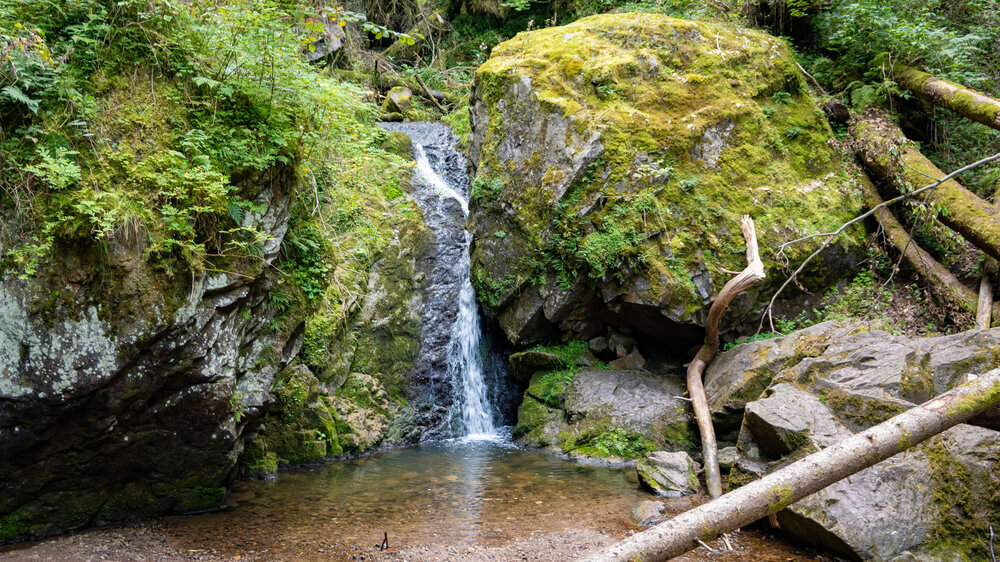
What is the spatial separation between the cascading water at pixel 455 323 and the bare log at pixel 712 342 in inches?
141

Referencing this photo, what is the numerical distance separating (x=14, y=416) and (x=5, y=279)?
3.38ft

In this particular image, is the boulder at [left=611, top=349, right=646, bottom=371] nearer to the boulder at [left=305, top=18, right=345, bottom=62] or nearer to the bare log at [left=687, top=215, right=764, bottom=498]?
the bare log at [left=687, top=215, right=764, bottom=498]

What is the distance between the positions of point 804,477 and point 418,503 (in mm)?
4053

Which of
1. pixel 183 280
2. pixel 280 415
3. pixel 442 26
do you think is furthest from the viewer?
pixel 442 26

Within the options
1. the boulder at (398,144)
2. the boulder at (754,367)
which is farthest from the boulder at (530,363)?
the boulder at (398,144)

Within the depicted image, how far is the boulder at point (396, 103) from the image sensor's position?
53.1 ft

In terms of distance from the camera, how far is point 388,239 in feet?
35.5

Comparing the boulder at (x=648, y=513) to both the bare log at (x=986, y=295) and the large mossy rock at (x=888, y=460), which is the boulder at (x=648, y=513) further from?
the bare log at (x=986, y=295)

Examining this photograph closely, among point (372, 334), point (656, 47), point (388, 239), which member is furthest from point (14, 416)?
point (656, 47)

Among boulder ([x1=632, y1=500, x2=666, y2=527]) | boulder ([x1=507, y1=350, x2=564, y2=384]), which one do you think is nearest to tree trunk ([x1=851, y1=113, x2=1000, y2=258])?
boulder ([x1=632, y1=500, x2=666, y2=527])

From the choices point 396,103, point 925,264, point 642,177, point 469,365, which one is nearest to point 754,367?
point 642,177

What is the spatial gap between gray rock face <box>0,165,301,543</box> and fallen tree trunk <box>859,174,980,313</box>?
8.28 m

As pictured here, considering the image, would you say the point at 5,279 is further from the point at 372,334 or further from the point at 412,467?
the point at 372,334

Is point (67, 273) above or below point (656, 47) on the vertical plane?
below
